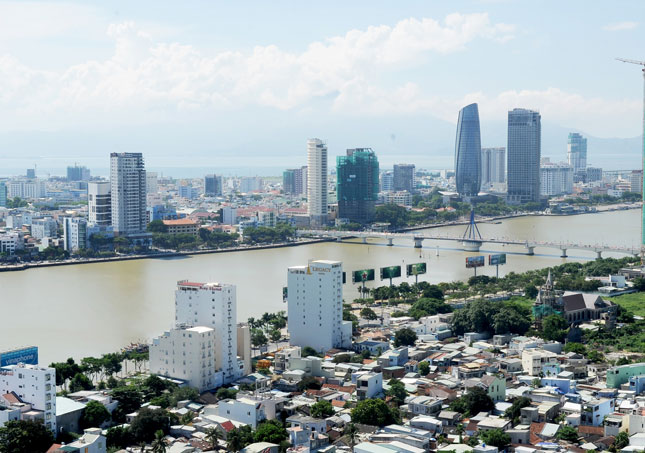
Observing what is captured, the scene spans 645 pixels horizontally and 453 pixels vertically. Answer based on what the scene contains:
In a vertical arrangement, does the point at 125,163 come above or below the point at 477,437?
above

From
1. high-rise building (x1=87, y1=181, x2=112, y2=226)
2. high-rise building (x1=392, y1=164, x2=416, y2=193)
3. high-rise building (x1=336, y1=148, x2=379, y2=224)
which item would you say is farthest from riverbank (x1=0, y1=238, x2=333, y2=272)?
high-rise building (x1=392, y1=164, x2=416, y2=193)

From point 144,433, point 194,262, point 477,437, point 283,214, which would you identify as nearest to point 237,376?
point 144,433

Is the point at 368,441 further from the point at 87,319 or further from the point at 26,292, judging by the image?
the point at 26,292

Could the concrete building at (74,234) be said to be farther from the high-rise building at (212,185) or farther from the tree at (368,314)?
the high-rise building at (212,185)

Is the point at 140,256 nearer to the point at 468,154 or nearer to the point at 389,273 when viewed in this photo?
the point at 389,273


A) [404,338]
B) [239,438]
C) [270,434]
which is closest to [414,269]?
[404,338]

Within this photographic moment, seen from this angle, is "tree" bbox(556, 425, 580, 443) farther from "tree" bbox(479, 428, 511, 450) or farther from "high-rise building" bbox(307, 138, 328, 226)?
"high-rise building" bbox(307, 138, 328, 226)
